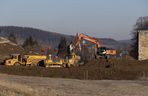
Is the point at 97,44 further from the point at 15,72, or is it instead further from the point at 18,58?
the point at 15,72

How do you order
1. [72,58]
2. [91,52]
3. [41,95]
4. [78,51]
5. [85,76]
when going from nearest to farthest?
[41,95]
[85,76]
[72,58]
[78,51]
[91,52]

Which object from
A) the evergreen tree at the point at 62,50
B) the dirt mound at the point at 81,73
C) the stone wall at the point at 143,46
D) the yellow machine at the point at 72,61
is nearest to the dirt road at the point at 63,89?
the dirt mound at the point at 81,73

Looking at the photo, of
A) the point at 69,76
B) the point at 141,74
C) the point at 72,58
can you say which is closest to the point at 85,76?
the point at 69,76

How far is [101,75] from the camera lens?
48406 mm

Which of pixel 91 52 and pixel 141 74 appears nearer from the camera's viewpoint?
pixel 141 74

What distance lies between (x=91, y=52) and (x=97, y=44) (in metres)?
4.52

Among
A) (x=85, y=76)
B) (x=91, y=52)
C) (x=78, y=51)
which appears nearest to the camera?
(x=85, y=76)

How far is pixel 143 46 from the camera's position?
7481 cm

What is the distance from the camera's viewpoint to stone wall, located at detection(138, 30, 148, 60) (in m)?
74.2

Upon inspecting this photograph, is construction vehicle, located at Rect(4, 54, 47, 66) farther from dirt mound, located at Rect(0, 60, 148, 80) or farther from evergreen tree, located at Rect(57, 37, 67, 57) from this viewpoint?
dirt mound, located at Rect(0, 60, 148, 80)

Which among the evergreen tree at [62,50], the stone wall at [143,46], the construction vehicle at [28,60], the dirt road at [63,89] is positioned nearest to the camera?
the dirt road at [63,89]

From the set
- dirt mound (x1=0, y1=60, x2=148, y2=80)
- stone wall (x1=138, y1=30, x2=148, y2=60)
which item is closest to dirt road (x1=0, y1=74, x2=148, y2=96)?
dirt mound (x1=0, y1=60, x2=148, y2=80)

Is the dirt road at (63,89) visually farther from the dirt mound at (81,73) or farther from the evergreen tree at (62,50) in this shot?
the evergreen tree at (62,50)

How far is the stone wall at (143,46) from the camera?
74188 millimetres
